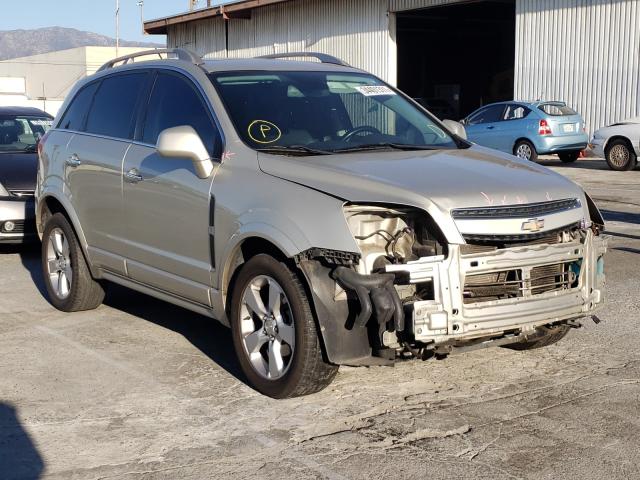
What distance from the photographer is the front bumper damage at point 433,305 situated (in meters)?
4.80

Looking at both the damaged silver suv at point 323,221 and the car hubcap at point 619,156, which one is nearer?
the damaged silver suv at point 323,221

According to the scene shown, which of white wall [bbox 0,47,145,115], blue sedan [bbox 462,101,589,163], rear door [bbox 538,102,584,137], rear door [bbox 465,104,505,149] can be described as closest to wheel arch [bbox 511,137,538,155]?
Answer: blue sedan [bbox 462,101,589,163]

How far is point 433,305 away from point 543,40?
71.7 ft

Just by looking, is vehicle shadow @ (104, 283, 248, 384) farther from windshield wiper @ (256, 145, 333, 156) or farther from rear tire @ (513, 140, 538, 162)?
rear tire @ (513, 140, 538, 162)

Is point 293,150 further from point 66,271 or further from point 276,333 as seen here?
point 66,271

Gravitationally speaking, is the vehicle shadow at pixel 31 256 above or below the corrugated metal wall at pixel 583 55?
below

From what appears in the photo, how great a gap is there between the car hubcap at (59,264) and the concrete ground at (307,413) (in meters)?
0.52

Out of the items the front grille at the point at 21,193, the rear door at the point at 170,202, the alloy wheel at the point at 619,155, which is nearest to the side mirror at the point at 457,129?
the rear door at the point at 170,202

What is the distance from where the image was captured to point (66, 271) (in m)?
7.67

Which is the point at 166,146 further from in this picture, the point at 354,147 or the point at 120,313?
the point at 120,313

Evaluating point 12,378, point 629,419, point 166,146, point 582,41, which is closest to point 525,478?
point 629,419

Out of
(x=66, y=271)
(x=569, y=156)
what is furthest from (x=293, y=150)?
(x=569, y=156)

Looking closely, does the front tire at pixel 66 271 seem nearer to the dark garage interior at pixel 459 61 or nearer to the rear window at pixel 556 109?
the rear window at pixel 556 109

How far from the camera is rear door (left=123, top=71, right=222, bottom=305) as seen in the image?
5.86 meters
